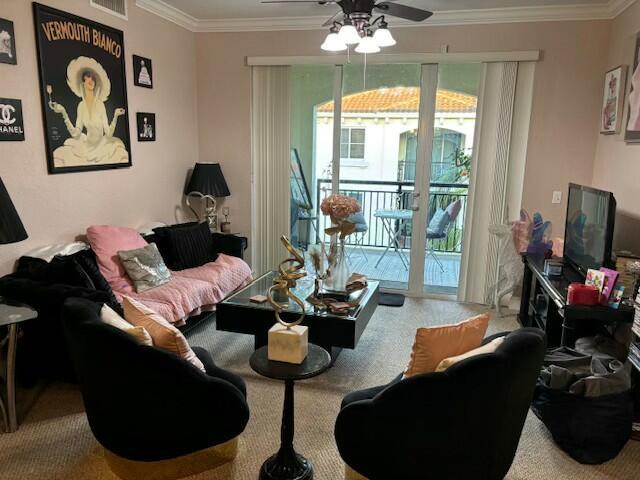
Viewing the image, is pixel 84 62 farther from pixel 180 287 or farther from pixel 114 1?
pixel 180 287

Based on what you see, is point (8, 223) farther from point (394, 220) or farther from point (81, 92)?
point (394, 220)

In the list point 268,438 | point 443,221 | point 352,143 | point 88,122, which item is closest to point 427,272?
point 443,221

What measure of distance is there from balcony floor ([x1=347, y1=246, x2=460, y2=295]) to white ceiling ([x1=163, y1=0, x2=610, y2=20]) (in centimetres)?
226

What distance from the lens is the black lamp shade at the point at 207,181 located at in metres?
4.71

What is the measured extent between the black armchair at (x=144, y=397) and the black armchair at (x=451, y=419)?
518mm

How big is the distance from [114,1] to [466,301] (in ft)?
13.0

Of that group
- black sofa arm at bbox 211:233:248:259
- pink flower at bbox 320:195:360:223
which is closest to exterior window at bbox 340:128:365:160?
black sofa arm at bbox 211:233:248:259

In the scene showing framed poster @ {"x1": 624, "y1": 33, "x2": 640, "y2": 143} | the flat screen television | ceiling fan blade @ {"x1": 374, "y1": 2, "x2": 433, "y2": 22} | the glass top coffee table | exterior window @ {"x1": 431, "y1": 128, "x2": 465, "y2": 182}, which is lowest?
the glass top coffee table

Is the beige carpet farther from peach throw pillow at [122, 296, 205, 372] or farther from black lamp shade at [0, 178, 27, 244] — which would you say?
black lamp shade at [0, 178, 27, 244]

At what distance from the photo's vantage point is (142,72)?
412 centimetres

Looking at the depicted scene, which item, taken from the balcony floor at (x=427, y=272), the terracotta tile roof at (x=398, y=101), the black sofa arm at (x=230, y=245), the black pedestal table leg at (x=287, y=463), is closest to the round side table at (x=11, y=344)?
the black pedestal table leg at (x=287, y=463)

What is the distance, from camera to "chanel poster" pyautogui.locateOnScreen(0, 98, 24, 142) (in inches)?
A: 113

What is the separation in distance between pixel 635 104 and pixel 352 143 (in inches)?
93.8

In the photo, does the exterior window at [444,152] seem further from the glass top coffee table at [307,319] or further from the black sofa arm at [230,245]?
the black sofa arm at [230,245]
